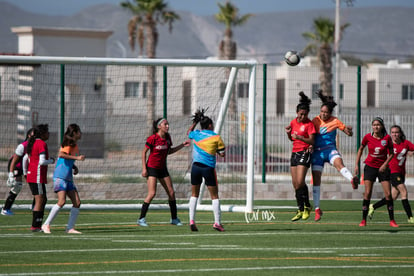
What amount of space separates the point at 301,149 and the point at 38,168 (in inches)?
178

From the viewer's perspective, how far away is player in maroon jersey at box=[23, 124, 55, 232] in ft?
45.3

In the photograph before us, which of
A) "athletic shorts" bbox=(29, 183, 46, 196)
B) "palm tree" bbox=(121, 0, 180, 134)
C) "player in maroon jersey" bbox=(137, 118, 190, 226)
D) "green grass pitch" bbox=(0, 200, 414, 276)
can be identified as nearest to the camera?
"green grass pitch" bbox=(0, 200, 414, 276)

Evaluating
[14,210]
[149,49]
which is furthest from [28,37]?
[14,210]

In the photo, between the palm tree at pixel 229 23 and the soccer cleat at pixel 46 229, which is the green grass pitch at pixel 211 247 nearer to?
the soccer cleat at pixel 46 229

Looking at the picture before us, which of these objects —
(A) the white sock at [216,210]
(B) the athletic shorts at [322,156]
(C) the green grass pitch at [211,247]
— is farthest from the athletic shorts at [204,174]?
(B) the athletic shorts at [322,156]

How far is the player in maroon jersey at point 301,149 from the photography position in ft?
48.7

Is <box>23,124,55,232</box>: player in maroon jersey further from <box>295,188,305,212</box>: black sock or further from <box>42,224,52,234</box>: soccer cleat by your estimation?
<box>295,188,305,212</box>: black sock

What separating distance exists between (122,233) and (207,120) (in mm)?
2263

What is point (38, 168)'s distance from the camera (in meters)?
13.9

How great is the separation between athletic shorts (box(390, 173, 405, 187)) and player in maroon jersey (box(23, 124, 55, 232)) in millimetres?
6354

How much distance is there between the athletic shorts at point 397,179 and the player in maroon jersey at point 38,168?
6354 mm

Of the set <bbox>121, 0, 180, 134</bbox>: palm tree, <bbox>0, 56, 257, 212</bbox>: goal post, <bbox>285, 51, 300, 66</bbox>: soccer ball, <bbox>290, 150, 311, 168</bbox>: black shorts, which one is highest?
<bbox>121, 0, 180, 134</bbox>: palm tree

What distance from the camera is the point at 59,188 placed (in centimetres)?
1344

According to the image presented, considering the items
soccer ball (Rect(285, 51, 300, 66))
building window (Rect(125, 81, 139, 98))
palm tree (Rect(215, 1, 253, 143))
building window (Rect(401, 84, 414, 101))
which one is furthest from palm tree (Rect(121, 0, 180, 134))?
soccer ball (Rect(285, 51, 300, 66))
